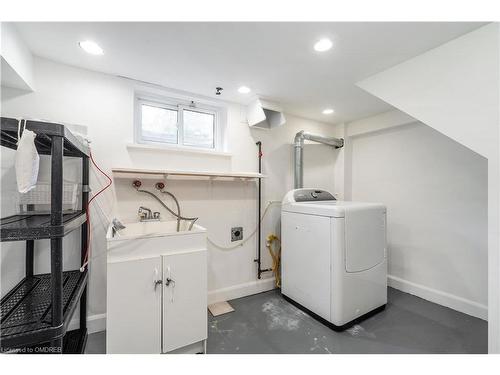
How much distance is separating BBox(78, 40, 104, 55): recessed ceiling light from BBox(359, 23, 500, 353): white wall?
7.39 feet

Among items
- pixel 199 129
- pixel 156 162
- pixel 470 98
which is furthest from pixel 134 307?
pixel 470 98

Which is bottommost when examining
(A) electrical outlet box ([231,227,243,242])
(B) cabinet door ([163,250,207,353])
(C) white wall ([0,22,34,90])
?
(B) cabinet door ([163,250,207,353])

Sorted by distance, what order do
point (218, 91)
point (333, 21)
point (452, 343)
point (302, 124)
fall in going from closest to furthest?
point (333, 21) → point (452, 343) → point (218, 91) → point (302, 124)

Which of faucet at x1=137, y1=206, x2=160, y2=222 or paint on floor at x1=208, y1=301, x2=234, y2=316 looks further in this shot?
paint on floor at x1=208, y1=301, x2=234, y2=316

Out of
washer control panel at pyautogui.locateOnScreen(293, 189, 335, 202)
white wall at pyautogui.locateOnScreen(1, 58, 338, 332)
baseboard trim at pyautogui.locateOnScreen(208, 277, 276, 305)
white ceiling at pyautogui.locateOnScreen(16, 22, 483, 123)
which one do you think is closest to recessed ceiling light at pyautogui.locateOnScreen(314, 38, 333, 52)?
white ceiling at pyautogui.locateOnScreen(16, 22, 483, 123)

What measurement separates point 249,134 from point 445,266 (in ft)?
8.57

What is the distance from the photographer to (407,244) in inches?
106

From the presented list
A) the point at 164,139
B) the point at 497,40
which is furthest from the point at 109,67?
the point at 497,40

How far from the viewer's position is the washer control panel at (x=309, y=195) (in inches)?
97.2

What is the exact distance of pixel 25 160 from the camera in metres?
0.91

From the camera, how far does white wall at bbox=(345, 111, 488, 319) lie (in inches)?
85.5

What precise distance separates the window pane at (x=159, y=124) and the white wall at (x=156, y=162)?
20cm

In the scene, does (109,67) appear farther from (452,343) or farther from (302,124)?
(452,343)

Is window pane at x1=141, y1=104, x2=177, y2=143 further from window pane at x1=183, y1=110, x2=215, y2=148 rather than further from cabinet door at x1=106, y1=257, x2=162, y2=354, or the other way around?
cabinet door at x1=106, y1=257, x2=162, y2=354
